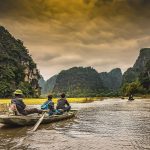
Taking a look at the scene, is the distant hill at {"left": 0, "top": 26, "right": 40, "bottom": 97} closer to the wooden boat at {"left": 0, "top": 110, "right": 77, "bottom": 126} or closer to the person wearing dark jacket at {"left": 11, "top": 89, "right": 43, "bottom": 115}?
the wooden boat at {"left": 0, "top": 110, "right": 77, "bottom": 126}

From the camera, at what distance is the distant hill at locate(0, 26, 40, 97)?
87312 mm

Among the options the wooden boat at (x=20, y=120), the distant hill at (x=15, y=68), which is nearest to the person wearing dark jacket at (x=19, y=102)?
the wooden boat at (x=20, y=120)

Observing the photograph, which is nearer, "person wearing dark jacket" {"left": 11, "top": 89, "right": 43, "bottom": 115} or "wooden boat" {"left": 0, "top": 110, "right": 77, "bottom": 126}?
"wooden boat" {"left": 0, "top": 110, "right": 77, "bottom": 126}

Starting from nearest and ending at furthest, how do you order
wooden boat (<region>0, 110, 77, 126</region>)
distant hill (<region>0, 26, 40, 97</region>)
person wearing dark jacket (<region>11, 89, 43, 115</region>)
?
wooden boat (<region>0, 110, 77, 126</region>) < person wearing dark jacket (<region>11, 89, 43, 115</region>) < distant hill (<region>0, 26, 40, 97</region>)

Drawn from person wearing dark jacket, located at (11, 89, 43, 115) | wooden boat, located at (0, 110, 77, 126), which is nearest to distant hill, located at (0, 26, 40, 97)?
wooden boat, located at (0, 110, 77, 126)

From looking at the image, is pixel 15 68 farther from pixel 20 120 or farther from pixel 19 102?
pixel 20 120

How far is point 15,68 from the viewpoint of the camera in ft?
325

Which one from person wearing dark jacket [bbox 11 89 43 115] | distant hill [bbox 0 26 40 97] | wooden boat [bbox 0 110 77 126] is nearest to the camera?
wooden boat [bbox 0 110 77 126]

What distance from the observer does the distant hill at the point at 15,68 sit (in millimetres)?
87312

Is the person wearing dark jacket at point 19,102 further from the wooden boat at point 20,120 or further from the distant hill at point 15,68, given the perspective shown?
the distant hill at point 15,68

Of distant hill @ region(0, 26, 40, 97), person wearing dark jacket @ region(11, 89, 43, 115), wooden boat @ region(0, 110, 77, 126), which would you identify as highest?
distant hill @ region(0, 26, 40, 97)

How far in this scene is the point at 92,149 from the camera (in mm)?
9477

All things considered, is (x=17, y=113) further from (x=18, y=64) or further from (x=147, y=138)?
(x=18, y=64)

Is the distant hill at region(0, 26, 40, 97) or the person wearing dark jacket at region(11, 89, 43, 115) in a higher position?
the distant hill at region(0, 26, 40, 97)
